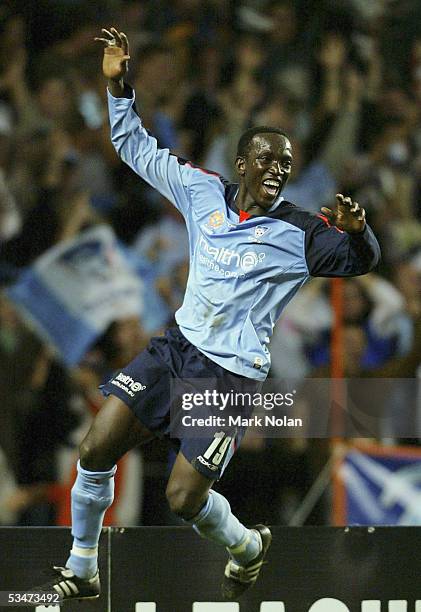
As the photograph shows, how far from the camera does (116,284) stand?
5828 mm

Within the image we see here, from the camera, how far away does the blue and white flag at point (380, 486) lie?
5.61 metres

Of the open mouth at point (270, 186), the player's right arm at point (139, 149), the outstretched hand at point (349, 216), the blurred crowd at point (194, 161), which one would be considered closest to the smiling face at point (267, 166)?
the open mouth at point (270, 186)

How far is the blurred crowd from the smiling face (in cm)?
169

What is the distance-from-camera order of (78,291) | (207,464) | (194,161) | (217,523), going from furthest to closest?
(194,161)
(78,291)
(217,523)
(207,464)

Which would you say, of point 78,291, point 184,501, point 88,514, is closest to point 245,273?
point 184,501

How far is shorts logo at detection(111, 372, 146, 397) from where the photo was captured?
162 inches

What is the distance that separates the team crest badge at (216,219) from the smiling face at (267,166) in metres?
0.14

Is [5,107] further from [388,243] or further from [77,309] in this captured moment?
[388,243]

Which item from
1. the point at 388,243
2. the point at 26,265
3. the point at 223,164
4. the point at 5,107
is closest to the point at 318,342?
the point at 388,243

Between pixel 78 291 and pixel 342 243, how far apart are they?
2.22m

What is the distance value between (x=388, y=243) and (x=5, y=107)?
7.00 feet

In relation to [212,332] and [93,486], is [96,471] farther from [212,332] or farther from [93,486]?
[212,332]

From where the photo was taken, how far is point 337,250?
3969 mm

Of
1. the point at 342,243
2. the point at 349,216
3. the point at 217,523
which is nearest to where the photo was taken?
the point at 349,216
